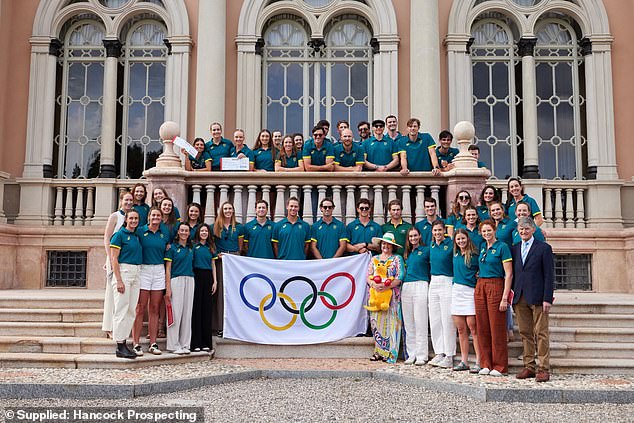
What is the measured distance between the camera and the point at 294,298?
350 inches

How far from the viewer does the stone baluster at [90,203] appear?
13828mm

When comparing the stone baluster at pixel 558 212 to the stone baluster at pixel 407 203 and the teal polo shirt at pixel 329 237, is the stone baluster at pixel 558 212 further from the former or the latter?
the teal polo shirt at pixel 329 237

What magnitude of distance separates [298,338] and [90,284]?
21.3 ft

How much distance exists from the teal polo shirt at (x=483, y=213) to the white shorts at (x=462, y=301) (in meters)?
1.17

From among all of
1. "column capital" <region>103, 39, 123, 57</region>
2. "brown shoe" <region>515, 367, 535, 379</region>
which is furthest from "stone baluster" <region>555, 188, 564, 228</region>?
"column capital" <region>103, 39, 123, 57</region>

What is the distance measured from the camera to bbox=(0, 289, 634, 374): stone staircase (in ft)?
25.5

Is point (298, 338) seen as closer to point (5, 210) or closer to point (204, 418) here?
point (204, 418)

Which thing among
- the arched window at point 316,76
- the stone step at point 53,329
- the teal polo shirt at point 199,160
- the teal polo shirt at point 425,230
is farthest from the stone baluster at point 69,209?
the teal polo shirt at point 425,230

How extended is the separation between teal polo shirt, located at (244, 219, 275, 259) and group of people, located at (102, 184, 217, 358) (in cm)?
54

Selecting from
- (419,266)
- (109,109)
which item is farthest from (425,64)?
(109,109)

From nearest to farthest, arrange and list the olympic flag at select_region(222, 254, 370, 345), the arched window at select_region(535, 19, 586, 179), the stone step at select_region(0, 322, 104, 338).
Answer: the stone step at select_region(0, 322, 104, 338) < the olympic flag at select_region(222, 254, 370, 345) < the arched window at select_region(535, 19, 586, 179)

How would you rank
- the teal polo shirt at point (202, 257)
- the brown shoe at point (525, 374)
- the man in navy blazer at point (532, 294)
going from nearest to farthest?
the man in navy blazer at point (532, 294)
the brown shoe at point (525, 374)
the teal polo shirt at point (202, 257)

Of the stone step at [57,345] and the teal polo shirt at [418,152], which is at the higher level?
the teal polo shirt at [418,152]

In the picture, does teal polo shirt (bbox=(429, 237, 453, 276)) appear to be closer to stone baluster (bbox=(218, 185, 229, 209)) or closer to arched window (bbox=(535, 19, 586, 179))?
stone baluster (bbox=(218, 185, 229, 209))
